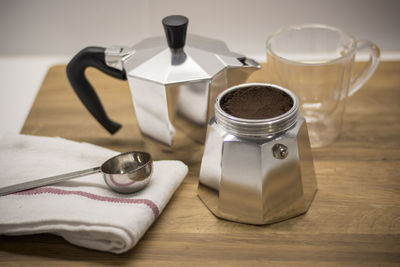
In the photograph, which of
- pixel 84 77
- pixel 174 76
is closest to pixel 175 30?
pixel 174 76

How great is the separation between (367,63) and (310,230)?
0.29 meters

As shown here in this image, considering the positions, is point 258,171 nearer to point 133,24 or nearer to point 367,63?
point 367,63

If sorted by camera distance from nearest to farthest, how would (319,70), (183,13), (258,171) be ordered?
(258,171)
(319,70)
(183,13)

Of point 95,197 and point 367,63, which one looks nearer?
point 95,197

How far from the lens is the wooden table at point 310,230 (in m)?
0.55

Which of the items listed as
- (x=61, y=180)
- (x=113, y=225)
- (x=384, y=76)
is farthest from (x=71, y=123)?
(x=384, y=76)

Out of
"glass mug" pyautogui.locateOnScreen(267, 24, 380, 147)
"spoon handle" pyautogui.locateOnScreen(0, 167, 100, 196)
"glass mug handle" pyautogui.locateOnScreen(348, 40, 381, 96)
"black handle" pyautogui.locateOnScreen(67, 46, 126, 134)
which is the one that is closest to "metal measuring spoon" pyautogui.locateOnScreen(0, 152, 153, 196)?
"spoon handle" pyautogui.locateOnScreen(0, 167, 100, 196)

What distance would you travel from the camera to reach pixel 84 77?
733 millimetres

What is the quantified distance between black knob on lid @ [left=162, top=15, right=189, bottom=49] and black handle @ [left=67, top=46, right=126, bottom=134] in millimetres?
92

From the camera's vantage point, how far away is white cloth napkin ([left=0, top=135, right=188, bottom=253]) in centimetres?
56

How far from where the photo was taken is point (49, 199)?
603mm

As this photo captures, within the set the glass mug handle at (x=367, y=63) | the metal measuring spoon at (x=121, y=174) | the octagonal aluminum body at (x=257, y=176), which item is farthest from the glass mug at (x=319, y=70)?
the metal measuring spoon at (x=121, y=174)

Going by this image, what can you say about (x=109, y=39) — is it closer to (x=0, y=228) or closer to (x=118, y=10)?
(x=118, y=10)

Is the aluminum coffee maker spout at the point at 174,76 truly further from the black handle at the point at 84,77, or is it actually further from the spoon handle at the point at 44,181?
the spoon handle at the point at 44,181
